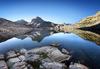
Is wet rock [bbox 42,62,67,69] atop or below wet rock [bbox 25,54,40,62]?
below

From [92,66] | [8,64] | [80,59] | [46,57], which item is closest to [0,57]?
[8,64]

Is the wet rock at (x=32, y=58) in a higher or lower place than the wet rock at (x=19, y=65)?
higher

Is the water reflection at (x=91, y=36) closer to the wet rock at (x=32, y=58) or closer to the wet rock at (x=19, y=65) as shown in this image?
the wet rock at (x=32, y=58)

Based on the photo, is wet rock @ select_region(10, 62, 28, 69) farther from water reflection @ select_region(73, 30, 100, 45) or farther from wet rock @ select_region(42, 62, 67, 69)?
water reflection @ select_region(73, 30, 100, 45)

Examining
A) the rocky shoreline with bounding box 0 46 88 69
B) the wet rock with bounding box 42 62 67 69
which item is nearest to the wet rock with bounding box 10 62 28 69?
the rocky shoreline with bounding box 0 46 88 69

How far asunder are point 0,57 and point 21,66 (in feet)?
41.6

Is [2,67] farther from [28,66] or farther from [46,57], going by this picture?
[46,57]

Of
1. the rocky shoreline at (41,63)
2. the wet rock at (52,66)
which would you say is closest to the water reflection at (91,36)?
the rocky shoreline at (41,63)

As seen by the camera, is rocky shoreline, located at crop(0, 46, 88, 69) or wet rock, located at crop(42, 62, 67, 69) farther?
rocky shoreline, located at crop(0, 46, 88, 69)

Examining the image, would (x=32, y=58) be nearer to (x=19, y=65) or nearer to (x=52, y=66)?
(x=19, y=65)

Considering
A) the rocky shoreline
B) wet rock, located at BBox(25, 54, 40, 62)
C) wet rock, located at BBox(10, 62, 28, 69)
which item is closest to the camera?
wet rock, located at BBox(10, 62, 28, 69)

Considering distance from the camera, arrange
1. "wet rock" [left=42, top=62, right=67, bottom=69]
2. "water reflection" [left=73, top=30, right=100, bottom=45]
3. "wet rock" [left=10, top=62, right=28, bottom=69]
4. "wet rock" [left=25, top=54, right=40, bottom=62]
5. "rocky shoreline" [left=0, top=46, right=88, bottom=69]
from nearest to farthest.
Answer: "wet rock" [left=42, top=62, right=67, bottom=69] → "wet rock" [left=10, top=62, right=28, bottom=69] → "rocky shoreline" [left=0, top=46, right=88, bottom=69] → "wet rock" [left=25, top=54, right=40, bottom=62] → "water reflection" [left=73, top=30, right=100, bottom=45]

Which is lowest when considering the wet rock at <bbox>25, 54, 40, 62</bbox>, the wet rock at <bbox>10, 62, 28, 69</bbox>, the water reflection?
the water reflection

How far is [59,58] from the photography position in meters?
41.6
